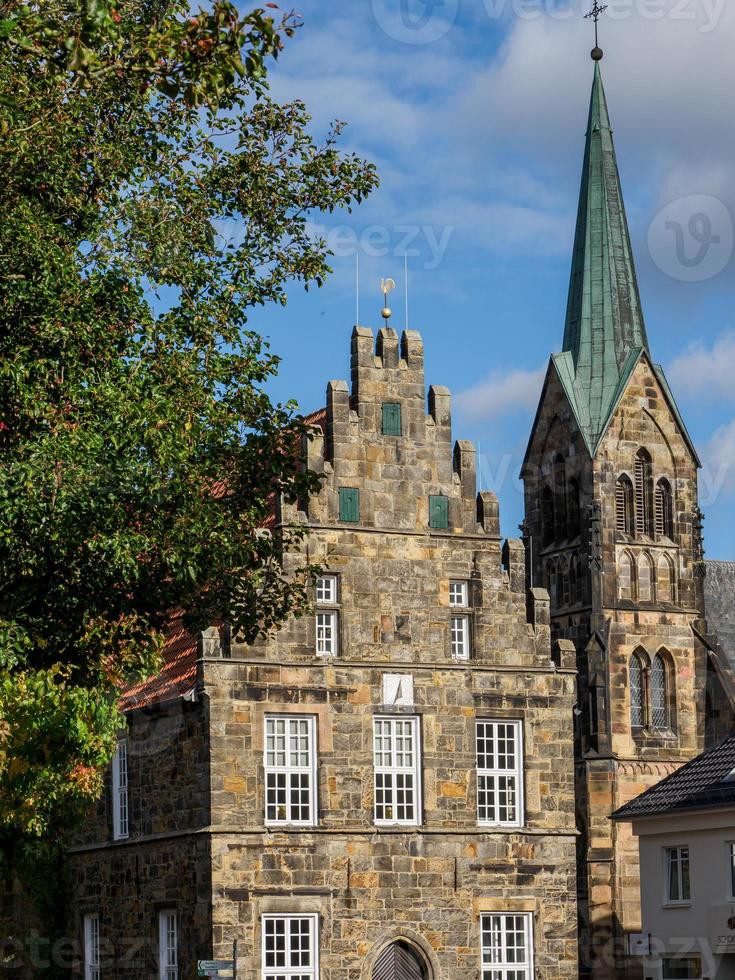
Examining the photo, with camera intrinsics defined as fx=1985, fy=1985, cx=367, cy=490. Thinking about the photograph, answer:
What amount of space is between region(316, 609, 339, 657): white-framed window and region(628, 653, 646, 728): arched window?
26887 millimetres

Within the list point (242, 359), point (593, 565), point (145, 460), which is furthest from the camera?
point (593, 565)

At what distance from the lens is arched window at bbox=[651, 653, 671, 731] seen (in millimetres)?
67000

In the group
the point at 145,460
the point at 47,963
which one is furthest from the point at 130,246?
the point at 47,963

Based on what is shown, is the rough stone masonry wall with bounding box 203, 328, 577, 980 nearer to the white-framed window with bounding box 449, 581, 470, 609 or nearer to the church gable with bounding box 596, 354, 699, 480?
the white-framed window with bounding box 449, 581, 470, 609

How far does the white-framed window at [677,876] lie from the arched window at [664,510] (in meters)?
24.7

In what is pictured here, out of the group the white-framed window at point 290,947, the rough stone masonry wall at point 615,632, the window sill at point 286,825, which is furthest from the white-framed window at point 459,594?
the rough stone masonry wall at point 615,632

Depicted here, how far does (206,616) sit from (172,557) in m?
3.01

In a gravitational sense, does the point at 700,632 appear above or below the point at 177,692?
above

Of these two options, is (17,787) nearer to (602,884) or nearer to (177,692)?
(177,692)

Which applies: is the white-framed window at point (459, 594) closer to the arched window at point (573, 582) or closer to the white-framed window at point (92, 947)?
the white-framed window at point (92, 947)

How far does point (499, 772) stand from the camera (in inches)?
1660

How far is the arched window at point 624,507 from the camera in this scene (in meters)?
70.0

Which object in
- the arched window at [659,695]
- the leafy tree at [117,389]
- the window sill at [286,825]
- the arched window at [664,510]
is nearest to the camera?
the leafy tree at [117,389]

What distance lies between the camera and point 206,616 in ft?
101
